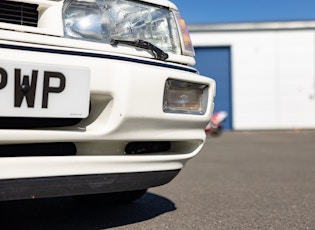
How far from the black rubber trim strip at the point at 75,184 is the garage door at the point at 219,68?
1456cm

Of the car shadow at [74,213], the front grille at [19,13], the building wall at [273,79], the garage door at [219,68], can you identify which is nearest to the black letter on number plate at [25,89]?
the front grille at [19,13]

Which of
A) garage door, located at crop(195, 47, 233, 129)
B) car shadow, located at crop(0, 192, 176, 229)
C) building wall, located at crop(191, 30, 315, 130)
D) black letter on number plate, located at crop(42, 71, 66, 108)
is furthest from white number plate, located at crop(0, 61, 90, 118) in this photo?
garage door, located at crop(195, 47, 233, 129)

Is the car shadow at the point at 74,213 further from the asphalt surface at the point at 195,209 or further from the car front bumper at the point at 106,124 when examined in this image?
the car front bumper at the point at 106,124

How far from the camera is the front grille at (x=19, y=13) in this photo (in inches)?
62.1

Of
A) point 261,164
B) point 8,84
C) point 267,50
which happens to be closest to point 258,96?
point 267,50

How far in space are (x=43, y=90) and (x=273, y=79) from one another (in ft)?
50.3

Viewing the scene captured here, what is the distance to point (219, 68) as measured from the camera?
16.6 meters

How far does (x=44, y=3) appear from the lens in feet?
5.41

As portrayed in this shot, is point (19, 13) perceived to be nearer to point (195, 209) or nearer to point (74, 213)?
point (74, 213)

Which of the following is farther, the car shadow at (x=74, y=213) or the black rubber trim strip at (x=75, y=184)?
the car shadow at (x=74, y=213)

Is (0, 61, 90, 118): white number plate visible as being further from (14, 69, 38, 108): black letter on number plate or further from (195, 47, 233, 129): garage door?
(195, 47, 233, 129): garage door

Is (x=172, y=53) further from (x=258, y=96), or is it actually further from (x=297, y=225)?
(x=258, y=96)

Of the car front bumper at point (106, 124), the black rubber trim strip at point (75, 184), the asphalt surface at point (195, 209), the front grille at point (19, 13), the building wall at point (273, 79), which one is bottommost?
the asphalt surface at point (195, 209)

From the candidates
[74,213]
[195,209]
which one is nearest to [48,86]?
[74,213]
